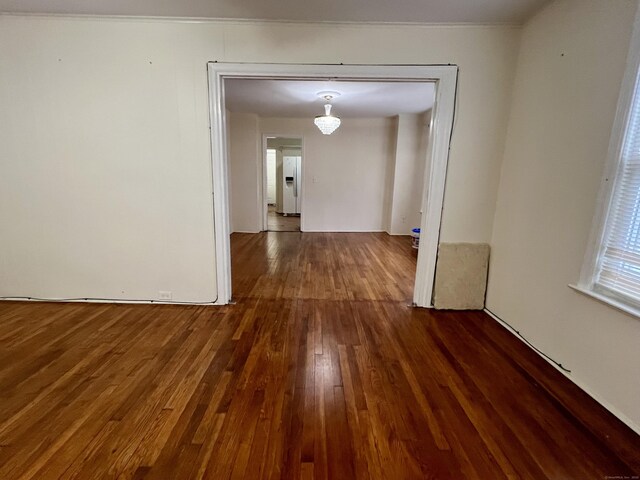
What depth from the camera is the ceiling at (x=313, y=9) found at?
209 cm

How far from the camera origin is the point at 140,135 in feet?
8.27

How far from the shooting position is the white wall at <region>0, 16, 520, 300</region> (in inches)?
93.7

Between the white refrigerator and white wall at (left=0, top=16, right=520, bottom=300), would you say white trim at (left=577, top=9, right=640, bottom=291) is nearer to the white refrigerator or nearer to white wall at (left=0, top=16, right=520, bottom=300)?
white wall at (left=0, top=16, right=520, bottom=300)

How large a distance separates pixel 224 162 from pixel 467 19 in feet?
7.63

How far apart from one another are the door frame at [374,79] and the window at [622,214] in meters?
1.09

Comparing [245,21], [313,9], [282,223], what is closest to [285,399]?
[313,9]

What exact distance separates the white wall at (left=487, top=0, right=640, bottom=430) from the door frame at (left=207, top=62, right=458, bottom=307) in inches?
21.6

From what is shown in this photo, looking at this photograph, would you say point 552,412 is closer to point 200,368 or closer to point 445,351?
point 445,351

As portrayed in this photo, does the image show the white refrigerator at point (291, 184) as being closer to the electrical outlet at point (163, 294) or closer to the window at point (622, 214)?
the electrical outlet at point (163, 294)

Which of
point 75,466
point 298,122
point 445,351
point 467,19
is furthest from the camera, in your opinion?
point 298,122

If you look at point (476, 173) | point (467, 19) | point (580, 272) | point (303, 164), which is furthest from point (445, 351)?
point (303, 164)

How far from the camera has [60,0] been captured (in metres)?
2.15

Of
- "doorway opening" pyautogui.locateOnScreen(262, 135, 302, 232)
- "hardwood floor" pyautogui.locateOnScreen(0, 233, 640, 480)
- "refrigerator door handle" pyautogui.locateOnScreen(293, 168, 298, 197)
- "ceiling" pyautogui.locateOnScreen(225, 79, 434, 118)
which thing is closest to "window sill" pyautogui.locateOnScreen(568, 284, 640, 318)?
"hardwood floor" pyautogui.locateOnScreen(0, 233, 640, 480)

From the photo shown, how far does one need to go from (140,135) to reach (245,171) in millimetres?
3699
